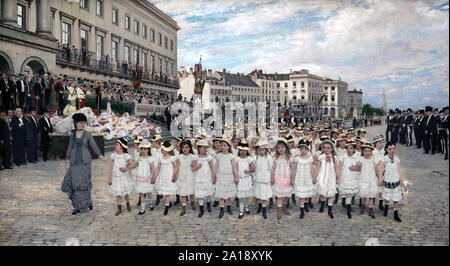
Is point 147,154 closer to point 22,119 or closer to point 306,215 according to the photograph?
point 306,215

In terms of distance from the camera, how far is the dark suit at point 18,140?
11383 millimetres

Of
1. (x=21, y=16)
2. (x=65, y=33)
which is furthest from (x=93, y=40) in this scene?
(x=21, y=16)

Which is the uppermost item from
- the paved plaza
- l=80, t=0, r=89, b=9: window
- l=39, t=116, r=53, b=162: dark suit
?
l=80, t=0, r=89, b=9: window

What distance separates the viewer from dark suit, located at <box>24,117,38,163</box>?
1180 cm

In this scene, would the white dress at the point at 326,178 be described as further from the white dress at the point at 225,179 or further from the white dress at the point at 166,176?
the white dress at the point at 166,176

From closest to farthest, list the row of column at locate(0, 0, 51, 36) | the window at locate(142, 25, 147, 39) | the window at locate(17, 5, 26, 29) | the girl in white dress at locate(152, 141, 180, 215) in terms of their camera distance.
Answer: the girl in white dress at locate(152, 141, 180, 215) < the row of column at locate(0, 0, 51, 36) < the window at locate(17, 5, 26, 29) < the window at locate(142, 25, 147, 39)

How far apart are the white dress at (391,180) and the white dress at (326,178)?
930mm

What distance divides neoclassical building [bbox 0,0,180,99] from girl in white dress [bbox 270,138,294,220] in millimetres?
5498

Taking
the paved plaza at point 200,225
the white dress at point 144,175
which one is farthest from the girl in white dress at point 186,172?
the white dress at point 144,175

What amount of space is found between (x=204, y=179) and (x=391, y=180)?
3617 millimetres

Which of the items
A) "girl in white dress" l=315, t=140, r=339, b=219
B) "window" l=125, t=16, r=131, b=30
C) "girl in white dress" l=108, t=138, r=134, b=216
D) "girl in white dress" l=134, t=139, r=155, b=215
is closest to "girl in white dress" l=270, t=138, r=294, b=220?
"girl in white dress" l=315, t=140, r=339, b=219

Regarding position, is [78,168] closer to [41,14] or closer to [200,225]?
[200,225]

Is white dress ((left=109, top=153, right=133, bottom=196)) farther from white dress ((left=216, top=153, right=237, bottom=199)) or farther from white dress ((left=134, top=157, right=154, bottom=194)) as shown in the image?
white dress ((left=216, top=153, right=237, bottom=199))
